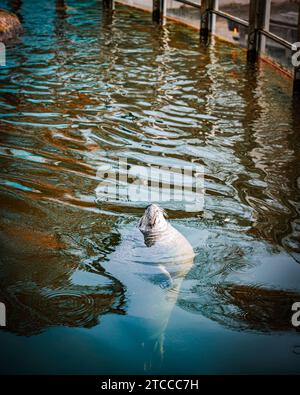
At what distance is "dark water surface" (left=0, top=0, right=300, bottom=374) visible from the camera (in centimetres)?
351

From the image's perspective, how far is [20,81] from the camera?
31.4ft

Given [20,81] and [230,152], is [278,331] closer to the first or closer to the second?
[230,152]

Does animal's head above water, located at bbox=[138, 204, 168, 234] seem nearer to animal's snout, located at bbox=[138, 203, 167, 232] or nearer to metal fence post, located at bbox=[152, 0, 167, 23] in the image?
animal's snout, located at bbox=[138, 203, 167, 232]

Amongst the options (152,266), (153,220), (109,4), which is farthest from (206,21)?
(152,266)

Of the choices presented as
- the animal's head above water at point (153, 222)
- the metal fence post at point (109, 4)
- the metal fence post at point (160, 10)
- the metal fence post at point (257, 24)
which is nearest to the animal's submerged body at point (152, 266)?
the animal's head above water at point (153, 222)

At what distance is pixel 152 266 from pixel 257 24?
7.72 metres

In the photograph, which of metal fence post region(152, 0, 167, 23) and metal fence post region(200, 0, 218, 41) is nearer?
metal fence post region(200, 0, 218, 41)

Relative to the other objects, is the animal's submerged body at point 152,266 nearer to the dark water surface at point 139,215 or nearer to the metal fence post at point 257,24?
the dark water surface at point 139,215

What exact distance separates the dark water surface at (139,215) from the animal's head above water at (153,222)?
14 cm

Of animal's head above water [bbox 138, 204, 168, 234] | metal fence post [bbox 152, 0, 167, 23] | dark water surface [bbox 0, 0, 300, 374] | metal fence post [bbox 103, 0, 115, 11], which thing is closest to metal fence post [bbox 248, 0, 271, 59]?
dark water surface [bbox 0, 0, 300, 374]

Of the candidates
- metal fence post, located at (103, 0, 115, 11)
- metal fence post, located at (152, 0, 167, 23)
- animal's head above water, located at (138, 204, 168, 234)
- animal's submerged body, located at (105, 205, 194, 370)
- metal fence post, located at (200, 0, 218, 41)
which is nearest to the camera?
animal's submerged body, located at (105, 205, 194, 370)

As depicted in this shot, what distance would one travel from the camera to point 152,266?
→ 431cm

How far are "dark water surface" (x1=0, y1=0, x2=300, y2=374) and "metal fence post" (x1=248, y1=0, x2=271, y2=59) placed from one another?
1.87 ft
